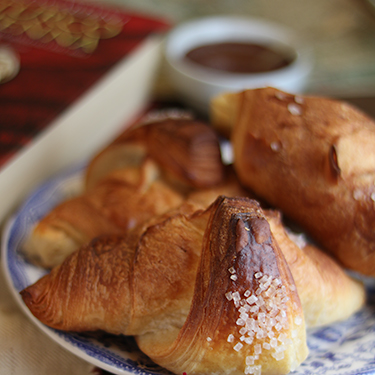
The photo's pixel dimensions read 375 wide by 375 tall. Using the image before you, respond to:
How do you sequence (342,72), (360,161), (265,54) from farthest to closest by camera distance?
(342,72) < (265,54) < (360,161)

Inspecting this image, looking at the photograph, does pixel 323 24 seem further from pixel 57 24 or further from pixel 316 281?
pixel 316 281

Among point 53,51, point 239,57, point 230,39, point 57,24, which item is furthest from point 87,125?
point 230,39

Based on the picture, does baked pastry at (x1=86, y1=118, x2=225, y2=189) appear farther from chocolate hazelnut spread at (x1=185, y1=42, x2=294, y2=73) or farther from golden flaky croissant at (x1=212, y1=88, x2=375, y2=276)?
chocolate hazelnut spread at (x1=185, y1=42, x2=294, y2=73)

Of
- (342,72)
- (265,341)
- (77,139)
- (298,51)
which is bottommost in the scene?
(342,72)

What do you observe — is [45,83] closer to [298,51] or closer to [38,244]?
[38,244]

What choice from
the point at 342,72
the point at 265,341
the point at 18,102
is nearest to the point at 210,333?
the point at 265,341

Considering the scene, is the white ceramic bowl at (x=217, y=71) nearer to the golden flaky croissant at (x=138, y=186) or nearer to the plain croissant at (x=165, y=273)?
the golden flaky croissant at (x=138, y=186)
